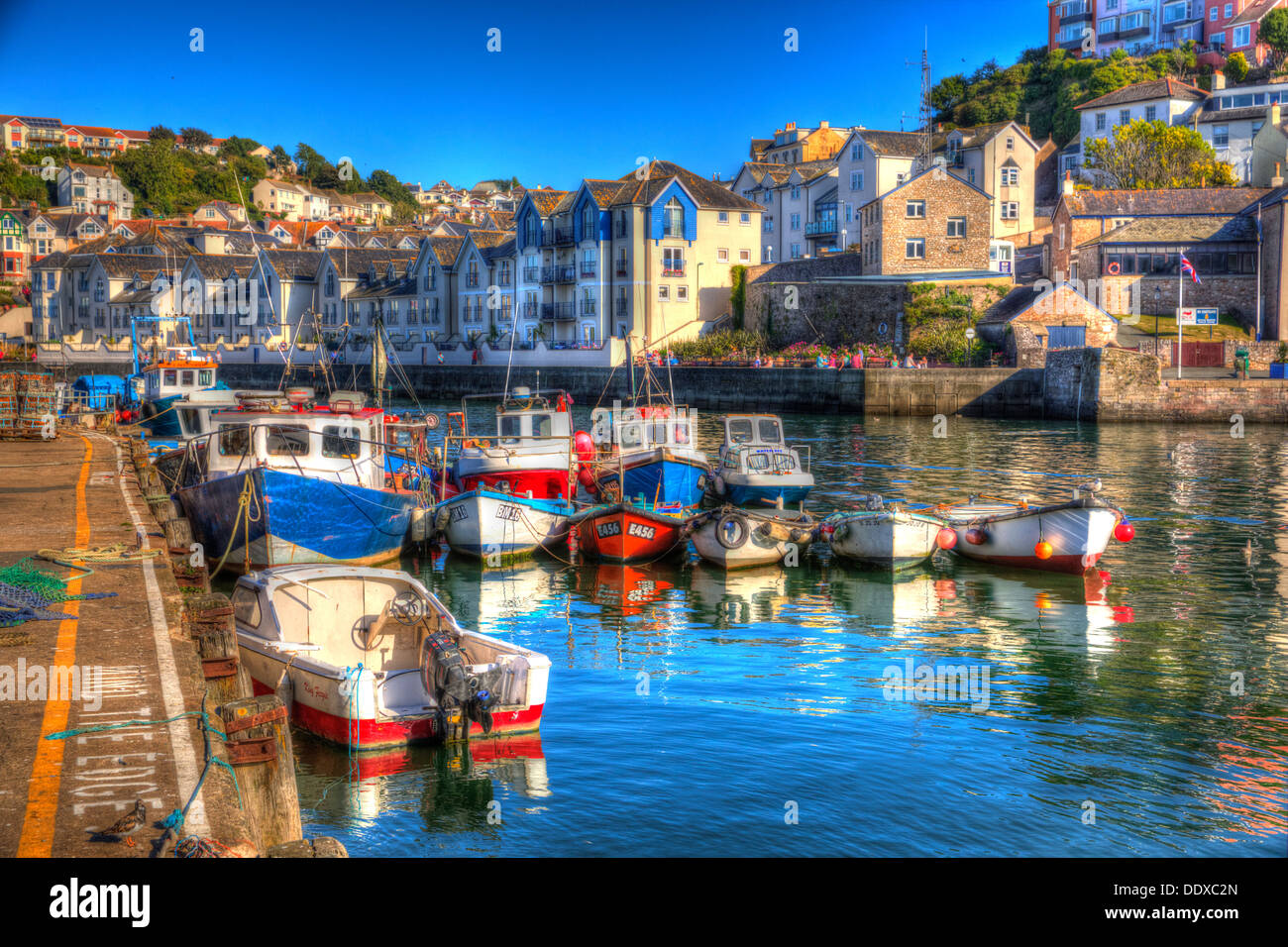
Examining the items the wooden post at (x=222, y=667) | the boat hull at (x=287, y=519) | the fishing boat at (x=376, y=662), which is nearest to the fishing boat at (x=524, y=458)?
the boat hull at (x=287, y=519)

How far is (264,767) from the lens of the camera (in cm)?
745

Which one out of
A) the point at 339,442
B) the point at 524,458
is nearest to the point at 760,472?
the point at 524,458

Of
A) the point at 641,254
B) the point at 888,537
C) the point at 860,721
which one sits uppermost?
the point at 641,254

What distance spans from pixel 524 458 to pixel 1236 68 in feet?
329

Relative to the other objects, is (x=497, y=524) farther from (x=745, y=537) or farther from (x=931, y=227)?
(x=931, y=227)

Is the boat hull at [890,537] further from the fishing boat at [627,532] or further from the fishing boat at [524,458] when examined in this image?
the fishing boat at [524,458]

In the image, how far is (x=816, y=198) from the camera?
82500mm

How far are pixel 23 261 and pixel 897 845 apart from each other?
131 m

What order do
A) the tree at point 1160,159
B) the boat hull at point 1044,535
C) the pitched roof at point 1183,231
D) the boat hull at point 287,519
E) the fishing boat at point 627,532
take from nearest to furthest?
1. the boat hull at point 287,519
2. the boat hull at point 1044,535
3. the fishing boat at point 627,532
4. the pitched roof at point 1183,231
5. the tree at point 1160,159

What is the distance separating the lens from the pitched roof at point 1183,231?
203ft

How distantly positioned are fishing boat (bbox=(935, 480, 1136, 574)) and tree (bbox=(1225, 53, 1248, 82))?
9729cm

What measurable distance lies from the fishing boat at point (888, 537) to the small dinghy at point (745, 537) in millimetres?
748
